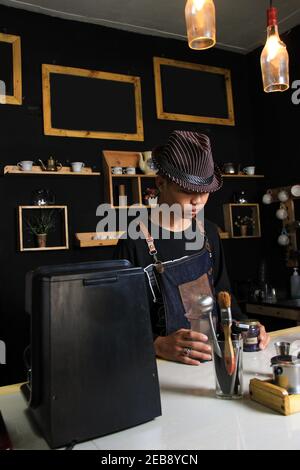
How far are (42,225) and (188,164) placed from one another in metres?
2.39

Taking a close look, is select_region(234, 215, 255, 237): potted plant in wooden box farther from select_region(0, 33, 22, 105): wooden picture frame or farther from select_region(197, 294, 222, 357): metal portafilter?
select_region(197, 294, 222, 357): metal portafilter

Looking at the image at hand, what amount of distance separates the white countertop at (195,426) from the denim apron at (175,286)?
49cm

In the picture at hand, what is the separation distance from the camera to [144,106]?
4.46m

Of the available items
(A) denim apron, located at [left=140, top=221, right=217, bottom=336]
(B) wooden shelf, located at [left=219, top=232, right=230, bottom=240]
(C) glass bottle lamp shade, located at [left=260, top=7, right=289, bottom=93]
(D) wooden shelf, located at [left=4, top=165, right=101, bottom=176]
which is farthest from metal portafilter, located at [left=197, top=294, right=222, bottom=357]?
(B) wooden shelf, located at [left=219, top=232, right=230, bottom=240]

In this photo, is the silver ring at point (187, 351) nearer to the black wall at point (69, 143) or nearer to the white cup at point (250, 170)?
the black wall at point (69, 143)

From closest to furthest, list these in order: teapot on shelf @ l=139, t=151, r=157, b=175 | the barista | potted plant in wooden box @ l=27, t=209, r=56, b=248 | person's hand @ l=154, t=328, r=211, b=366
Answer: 1. person's hand @ l=154, t=328, r=211, b=366
2. the barista
3. potted plant in wooden box @ l=27, t=209, r=56, b=248
4. teapot on shelf @ l=139, t=151, r=157, b=175

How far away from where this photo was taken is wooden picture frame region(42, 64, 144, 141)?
3.92 meters

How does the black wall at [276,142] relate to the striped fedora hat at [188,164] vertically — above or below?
above

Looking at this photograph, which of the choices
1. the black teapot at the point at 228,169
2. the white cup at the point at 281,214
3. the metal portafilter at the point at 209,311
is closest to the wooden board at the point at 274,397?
the metal portafilter at the point at 209,311

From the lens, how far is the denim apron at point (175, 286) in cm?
174

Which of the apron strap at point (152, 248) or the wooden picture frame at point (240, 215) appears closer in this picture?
the apron strap at point (152, 248)

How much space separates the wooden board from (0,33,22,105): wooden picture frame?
3.44 m
